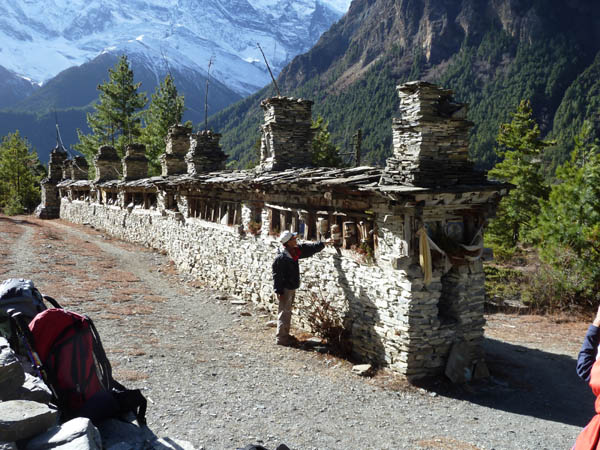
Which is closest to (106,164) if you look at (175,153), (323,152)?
(175,153)

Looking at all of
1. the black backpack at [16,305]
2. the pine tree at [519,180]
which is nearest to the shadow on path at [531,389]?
the black backpack at [16,305]

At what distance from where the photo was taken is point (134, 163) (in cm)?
2317

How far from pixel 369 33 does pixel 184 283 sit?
522 ft

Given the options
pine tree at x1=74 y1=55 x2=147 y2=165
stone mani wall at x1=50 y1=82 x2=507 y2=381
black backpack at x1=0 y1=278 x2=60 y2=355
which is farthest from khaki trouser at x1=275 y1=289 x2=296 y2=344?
pine tree at x1=74 y1=55 x2=147 y2=165

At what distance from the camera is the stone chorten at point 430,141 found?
23.2ft

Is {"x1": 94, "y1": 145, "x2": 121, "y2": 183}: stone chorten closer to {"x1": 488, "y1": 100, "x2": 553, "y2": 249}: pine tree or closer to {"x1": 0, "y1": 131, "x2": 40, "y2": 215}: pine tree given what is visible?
{"x1": 0, "y1": 131, "x2": 40, "y2": 215}: pine tree

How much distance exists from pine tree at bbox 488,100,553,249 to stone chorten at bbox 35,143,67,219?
32849mm

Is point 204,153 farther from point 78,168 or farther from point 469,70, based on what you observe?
Result: point 469,70

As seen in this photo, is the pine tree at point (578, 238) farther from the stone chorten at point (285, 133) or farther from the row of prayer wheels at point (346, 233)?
the row of prayer wheels at point (346, 233)

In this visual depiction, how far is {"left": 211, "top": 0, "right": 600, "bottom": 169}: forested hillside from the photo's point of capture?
289ft

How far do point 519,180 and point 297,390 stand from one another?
2233 cm

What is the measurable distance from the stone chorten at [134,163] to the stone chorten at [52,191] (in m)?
17.5

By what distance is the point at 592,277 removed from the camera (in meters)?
12.1

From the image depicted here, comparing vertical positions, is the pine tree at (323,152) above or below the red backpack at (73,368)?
above
